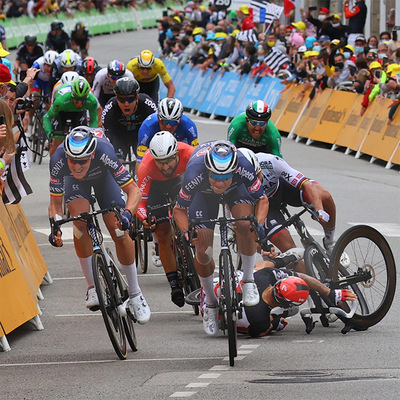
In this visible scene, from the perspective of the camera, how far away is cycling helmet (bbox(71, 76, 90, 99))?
15258 millimetres

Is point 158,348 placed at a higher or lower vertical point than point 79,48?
higher

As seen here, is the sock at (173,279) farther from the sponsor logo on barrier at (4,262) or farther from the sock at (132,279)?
the sponsor logo on barrier at (4,262)

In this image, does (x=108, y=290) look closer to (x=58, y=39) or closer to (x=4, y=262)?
(x=4, y=262)

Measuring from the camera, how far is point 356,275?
9992mm

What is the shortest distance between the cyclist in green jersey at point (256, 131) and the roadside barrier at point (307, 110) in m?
9.04

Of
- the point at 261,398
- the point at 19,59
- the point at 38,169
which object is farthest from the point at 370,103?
the point at 261,398

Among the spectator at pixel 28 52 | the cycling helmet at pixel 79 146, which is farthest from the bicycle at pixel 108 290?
the spectator at pixel 28 52

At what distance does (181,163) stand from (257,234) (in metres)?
2.68

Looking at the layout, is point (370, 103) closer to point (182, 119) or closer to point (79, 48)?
point (182, 119)

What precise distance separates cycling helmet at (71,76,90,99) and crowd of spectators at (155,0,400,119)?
7.05m

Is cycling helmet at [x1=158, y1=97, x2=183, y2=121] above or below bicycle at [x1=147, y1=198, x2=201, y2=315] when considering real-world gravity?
above

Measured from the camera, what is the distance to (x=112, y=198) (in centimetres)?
993

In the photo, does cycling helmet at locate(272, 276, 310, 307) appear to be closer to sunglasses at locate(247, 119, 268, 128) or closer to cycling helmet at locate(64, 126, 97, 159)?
cycling helmet at locate(64, 126, 97, 159)

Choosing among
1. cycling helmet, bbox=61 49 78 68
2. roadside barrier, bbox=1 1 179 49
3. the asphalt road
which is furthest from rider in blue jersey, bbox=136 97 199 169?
roadside barrier, bbox=1 1 179 49
